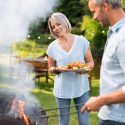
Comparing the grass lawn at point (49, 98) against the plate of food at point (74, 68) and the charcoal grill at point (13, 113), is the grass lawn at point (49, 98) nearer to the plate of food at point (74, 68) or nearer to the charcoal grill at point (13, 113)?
the charcoal grill at point (13, 113)

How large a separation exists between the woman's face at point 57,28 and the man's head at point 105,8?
1743mm

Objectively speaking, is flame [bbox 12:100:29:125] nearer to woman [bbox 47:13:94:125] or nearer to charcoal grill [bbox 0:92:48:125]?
charcoal grill [bbox 0:92:48:125]

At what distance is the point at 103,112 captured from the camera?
104 inches

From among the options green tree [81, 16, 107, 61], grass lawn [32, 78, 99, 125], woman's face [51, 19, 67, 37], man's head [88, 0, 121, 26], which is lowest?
grass lawn [32, 78, 99, 125]

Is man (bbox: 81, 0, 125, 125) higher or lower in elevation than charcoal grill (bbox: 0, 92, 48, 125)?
higher

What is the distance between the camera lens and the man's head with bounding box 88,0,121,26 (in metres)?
2.43

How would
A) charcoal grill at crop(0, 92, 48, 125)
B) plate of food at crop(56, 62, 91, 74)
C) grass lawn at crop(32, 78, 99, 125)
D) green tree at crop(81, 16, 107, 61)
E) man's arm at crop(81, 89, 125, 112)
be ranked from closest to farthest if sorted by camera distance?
man's arm at crop(81, 89, 125, 112) < plate of food at crop(56, 62, 91, 74) < charcoal grill at crop(0, 92, 48, 125) < grass lawn at crop(32, 78, 99, 125) < green tree at crop(81, 16, 107, 61)

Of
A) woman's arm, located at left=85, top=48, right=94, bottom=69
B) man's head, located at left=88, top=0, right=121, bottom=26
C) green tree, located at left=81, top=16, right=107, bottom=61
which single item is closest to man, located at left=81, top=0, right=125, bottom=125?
man's head, located at left=88, top=0, right=121, bottom=26

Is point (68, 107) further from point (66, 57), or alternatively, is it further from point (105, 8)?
point (105, 8)

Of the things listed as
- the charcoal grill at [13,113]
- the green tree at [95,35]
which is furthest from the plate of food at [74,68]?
the green tree at [95,35]

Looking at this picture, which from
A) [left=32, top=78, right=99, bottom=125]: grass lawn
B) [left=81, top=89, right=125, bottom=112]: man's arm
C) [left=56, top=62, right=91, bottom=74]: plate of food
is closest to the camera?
[left=81, top=89, right=125, bottom=112]: man's arm

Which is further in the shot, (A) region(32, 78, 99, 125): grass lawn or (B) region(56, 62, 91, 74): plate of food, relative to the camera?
(A) region(32, 78, 99, 125): grass lawn

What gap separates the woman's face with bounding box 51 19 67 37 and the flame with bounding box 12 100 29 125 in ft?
3.20

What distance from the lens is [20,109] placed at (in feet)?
15.8
